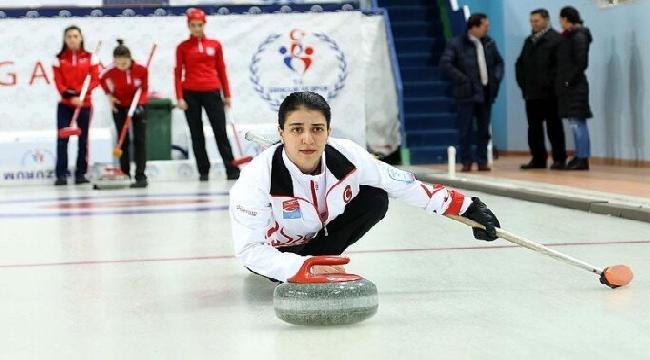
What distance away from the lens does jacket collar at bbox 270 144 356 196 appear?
3662mm

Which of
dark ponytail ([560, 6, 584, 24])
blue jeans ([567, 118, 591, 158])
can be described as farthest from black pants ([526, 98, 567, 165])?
dark ponytail ([560, 6, 584, 24])

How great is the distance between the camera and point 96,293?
422cm

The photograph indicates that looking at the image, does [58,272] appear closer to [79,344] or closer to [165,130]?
[79,344]

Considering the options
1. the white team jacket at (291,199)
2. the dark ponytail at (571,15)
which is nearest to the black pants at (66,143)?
the dark ponytail at (571,15)

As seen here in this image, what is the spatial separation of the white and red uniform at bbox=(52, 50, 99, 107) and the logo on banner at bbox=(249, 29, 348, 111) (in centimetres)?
222

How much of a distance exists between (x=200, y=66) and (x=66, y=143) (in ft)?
5.67

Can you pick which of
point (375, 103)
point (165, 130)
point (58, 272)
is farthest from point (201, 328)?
point (375, 103)

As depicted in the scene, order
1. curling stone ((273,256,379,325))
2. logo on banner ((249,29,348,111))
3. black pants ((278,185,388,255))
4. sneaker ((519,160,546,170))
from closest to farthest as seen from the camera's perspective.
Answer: curling stone ((273,256,379,325)) → black pants ((278,185,388,255)) → sneaker ((519,160,546,170)) → logo on banner ((249,29,348,111))

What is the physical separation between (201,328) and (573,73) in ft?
28.4

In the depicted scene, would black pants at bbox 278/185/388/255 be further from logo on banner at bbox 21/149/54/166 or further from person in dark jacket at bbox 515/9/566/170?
logo on banner at bbox 21/149/54/166

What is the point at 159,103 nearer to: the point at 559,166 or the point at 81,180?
the point at 81,180

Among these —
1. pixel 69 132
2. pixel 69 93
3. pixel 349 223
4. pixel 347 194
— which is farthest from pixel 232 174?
pixel 347 194

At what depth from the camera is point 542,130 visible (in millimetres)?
12281

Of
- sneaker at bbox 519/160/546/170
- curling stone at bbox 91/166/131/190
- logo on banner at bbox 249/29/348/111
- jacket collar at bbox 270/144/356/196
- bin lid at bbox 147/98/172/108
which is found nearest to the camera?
jacket collar at bbox 270/144/356/196
